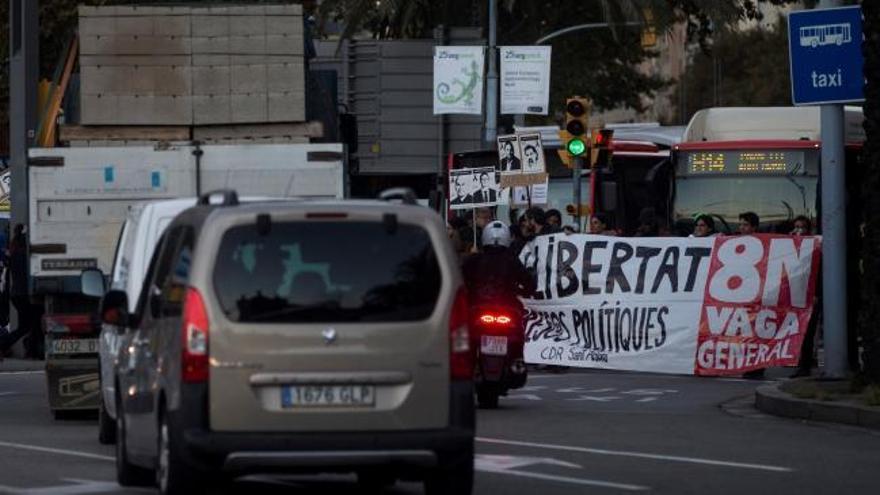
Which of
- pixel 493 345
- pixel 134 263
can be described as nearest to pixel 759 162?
pixel 493 345

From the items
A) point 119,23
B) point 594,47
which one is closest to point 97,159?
point 119,23

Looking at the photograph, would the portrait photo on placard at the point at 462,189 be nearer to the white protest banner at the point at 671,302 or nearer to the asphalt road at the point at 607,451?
the white protest banner at the point at 671,302

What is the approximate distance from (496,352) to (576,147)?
11.5 metres

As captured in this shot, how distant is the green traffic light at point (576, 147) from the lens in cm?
3080

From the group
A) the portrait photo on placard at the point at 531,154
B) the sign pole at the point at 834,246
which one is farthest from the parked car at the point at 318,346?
the portrait photo on placard at the point at 531,154

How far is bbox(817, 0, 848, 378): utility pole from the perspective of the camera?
2086 cm

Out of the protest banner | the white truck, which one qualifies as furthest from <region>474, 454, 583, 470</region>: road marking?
the protest banner

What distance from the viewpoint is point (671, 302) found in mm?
25453

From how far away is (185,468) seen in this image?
1112cm

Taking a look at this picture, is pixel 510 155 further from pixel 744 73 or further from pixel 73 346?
pixel 744 73

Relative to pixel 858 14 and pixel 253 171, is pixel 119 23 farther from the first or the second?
pixel 858 14

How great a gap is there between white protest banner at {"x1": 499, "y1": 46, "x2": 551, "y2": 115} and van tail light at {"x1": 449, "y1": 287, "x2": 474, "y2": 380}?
2465cm

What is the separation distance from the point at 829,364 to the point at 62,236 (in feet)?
22.9

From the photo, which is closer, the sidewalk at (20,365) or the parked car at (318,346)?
the parked car at (318,346)
